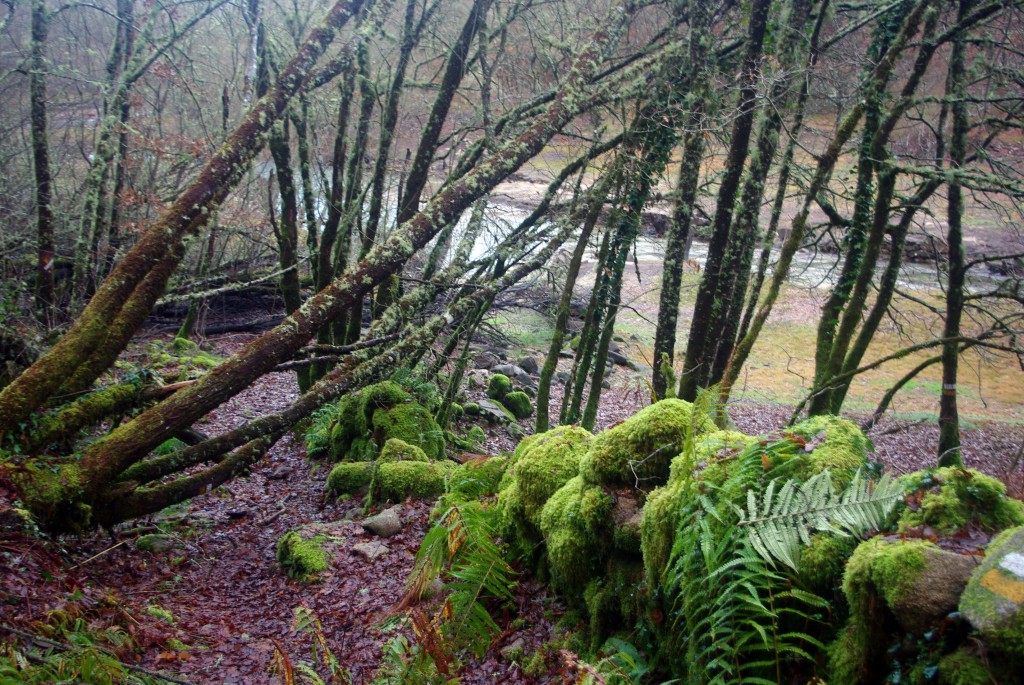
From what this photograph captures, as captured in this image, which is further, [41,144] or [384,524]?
[41,144]

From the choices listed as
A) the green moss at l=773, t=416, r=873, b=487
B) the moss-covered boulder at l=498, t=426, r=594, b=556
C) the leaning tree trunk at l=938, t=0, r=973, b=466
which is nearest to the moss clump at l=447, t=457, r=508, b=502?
the moss-covered boulder at l=498, t=426, r=594, b=556

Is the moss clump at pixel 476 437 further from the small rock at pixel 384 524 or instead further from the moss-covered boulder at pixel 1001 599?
the moss-covered boulder at pixel 1001 599

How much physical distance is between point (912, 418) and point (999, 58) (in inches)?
366

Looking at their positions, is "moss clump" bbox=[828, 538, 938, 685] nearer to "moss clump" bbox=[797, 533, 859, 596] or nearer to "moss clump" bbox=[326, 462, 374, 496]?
"moss clump" bbox=[797, 533, 859, 596]

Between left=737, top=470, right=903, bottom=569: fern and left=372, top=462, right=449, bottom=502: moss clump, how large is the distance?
16.2 feet

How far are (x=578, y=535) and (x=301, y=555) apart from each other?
10.3 ft

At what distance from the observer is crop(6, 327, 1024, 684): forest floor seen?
3943 millimetres

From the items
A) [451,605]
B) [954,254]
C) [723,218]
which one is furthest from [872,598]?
[954,254]

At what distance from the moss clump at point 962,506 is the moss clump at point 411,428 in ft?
23.4

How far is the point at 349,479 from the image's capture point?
8.16 m

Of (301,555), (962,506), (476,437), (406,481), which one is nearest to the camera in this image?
(962,506)

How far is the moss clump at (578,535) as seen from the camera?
3.76 metres

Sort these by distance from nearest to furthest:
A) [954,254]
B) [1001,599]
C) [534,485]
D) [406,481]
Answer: [1001,599] < [534,485] < [406,481] < [954,254]

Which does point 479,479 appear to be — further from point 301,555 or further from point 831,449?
point 831,449
